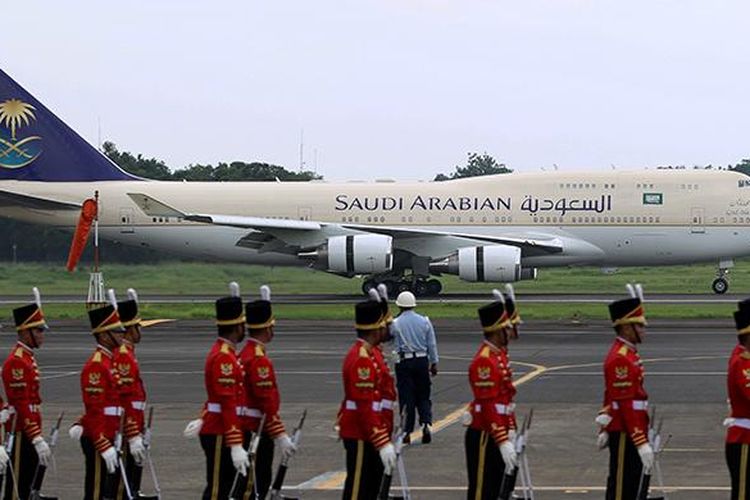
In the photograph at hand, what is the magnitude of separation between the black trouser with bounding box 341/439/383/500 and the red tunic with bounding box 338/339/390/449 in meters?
0.08

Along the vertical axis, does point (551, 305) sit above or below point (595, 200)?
below

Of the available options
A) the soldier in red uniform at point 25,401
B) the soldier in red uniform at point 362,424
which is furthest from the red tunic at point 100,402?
the soldier in red uniform at point 362,424

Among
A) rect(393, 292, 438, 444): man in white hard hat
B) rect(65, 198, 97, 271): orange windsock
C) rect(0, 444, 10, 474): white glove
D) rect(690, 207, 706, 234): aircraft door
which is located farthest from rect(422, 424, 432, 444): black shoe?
rect(65, 198, 97, 271): orange windsock

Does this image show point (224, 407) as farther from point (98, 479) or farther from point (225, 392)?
point (98, 479)

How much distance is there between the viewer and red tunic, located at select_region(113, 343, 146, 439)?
40.3 ft

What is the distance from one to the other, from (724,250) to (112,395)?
38.2 m

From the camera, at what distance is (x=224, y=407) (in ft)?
38.3

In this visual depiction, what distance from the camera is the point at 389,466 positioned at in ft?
37.2

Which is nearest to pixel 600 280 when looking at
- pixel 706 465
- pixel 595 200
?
pixel 595 200

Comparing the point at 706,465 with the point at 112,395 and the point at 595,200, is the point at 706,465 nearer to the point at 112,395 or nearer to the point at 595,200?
the point at 112,395

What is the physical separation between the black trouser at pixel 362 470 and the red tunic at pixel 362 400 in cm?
8

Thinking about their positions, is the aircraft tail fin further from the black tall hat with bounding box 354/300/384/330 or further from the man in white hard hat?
the black tall hat with bounding box 354/300/384/330

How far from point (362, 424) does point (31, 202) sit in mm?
39455

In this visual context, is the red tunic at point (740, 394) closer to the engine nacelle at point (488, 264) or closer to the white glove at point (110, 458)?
the white glove at point (110, 458)
